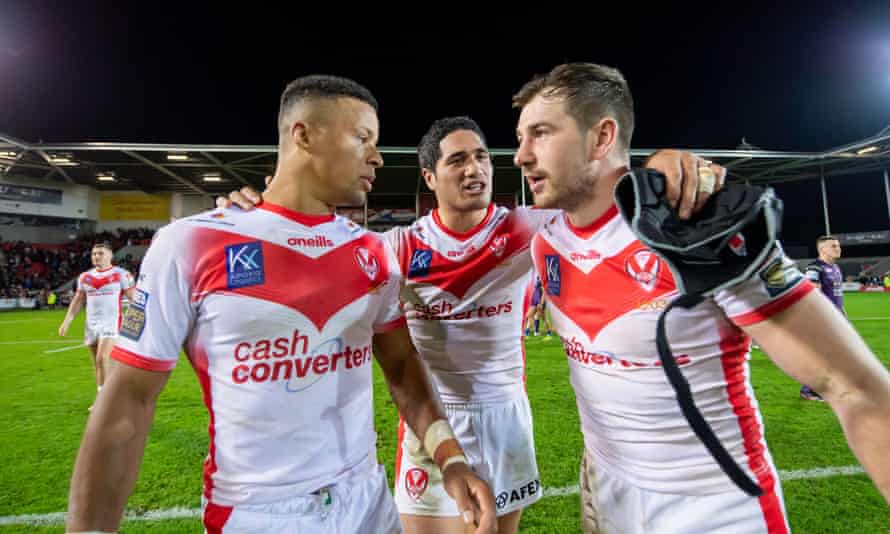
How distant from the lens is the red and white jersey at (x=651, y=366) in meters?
1.40

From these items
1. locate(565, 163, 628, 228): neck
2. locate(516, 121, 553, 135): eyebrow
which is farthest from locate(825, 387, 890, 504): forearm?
locate(516, 121, 553, 135): eyebrow

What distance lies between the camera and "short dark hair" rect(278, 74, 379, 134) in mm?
1779

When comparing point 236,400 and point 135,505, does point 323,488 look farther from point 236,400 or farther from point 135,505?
point 135,505

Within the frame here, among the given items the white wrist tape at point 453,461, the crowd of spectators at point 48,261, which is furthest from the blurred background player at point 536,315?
the crowd of spectators at point 48,261

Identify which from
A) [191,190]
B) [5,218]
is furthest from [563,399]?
[5,218]

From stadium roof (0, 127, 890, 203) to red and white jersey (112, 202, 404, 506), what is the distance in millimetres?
18739

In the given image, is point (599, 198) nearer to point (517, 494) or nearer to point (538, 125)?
point (538, 125)

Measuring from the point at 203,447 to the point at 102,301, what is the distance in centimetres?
469

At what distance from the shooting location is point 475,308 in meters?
2.66

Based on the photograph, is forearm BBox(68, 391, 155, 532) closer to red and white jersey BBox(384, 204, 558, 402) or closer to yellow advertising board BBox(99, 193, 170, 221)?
red and white jersey BBox(384, 204, 558, 402)

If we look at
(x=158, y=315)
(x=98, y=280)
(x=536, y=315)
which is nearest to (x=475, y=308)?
(x=158, y=315)

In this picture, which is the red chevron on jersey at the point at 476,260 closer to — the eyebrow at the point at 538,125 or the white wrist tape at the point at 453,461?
the eyebrow at the point at 538,125

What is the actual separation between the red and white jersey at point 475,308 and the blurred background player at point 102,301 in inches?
260

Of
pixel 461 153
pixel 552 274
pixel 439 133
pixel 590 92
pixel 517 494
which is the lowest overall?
pixel 517 494
